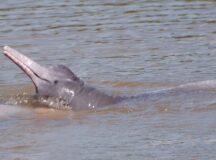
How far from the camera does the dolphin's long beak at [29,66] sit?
1158 cm

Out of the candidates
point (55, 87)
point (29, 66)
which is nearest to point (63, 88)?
point (55, 87)

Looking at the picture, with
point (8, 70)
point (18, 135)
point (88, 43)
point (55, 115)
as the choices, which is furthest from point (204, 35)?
point (18, 135)

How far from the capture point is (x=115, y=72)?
13.0 meters

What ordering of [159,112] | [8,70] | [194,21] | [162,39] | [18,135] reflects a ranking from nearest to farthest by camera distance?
[18,135] → [159,112] → [8,70] → [162,39] → [194,21]

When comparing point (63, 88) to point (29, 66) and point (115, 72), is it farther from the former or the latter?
point (115, 72)

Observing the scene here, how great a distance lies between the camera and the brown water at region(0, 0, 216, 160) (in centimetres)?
947

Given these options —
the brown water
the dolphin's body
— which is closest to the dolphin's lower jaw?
the dolphin's body

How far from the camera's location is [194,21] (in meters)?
15.3

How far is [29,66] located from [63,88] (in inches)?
18.7

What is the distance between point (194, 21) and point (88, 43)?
188cm

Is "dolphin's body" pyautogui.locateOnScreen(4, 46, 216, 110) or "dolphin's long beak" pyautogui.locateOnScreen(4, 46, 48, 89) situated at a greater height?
"dolphin's long beak" pyautogui.locateOnScreen(4, 46, 48, 89)

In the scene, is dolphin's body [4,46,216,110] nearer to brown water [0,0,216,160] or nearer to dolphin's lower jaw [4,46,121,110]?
dolphin's lower jaw [4,46,121,110]

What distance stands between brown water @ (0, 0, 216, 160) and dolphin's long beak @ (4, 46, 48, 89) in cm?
34

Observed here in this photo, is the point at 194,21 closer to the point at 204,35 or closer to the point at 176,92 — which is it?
the point at 204,35
